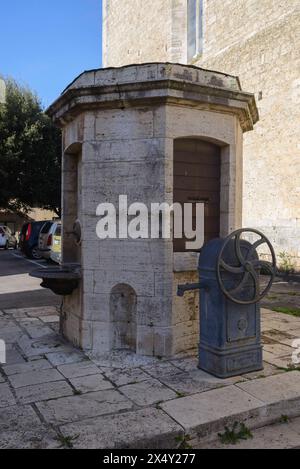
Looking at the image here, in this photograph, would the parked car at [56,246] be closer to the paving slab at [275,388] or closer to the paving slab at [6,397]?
the paving slab at [6,397]

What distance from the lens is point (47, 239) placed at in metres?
15.1

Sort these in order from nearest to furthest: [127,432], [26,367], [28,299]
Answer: [127,432], [26,367], [28,299]

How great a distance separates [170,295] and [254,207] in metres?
10.8

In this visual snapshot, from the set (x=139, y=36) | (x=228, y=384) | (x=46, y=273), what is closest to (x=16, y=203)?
(x=139, y=36)

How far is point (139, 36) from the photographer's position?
850 inches

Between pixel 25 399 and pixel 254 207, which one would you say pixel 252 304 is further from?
pixel 254 207

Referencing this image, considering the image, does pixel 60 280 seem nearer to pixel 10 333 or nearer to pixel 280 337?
pixel 10 333

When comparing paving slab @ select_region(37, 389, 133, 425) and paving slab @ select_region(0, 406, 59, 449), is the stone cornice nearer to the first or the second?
paving slab @ select_region(37, 389, 133, 425)

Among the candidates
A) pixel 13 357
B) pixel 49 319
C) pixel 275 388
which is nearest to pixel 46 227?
pixel 49 319

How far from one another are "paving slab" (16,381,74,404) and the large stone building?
10148mm

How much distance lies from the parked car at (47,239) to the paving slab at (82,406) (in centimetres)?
1130

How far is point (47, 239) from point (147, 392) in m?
12.2

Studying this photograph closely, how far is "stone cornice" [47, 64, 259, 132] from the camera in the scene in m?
4.22

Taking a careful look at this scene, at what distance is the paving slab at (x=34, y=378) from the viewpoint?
381cm
